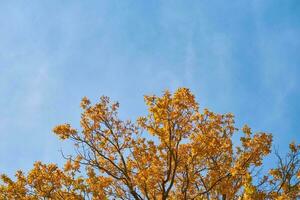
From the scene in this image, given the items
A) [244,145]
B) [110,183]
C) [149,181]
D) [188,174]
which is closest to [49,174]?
[110,183]

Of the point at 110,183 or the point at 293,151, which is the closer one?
the point at 110,183

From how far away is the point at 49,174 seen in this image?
46.5 feet

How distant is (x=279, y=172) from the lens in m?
17.0

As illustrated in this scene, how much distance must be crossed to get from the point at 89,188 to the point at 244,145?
20.0 ft

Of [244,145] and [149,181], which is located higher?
[244,145]

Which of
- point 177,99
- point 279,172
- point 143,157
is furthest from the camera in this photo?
point 279,172

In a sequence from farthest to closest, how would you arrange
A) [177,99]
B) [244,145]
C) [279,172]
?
[279,172] → [244,145] → [177,99]

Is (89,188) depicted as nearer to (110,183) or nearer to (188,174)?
(110,183)

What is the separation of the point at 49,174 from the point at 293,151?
1005cm

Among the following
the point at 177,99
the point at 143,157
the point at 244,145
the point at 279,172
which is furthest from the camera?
the point at 279,172

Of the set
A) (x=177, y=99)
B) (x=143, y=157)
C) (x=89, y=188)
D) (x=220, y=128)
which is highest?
(x=220, y=128)

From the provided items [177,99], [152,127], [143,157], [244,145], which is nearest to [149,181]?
[143,157]

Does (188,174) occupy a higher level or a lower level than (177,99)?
lower

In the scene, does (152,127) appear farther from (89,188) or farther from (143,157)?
(89,188)
